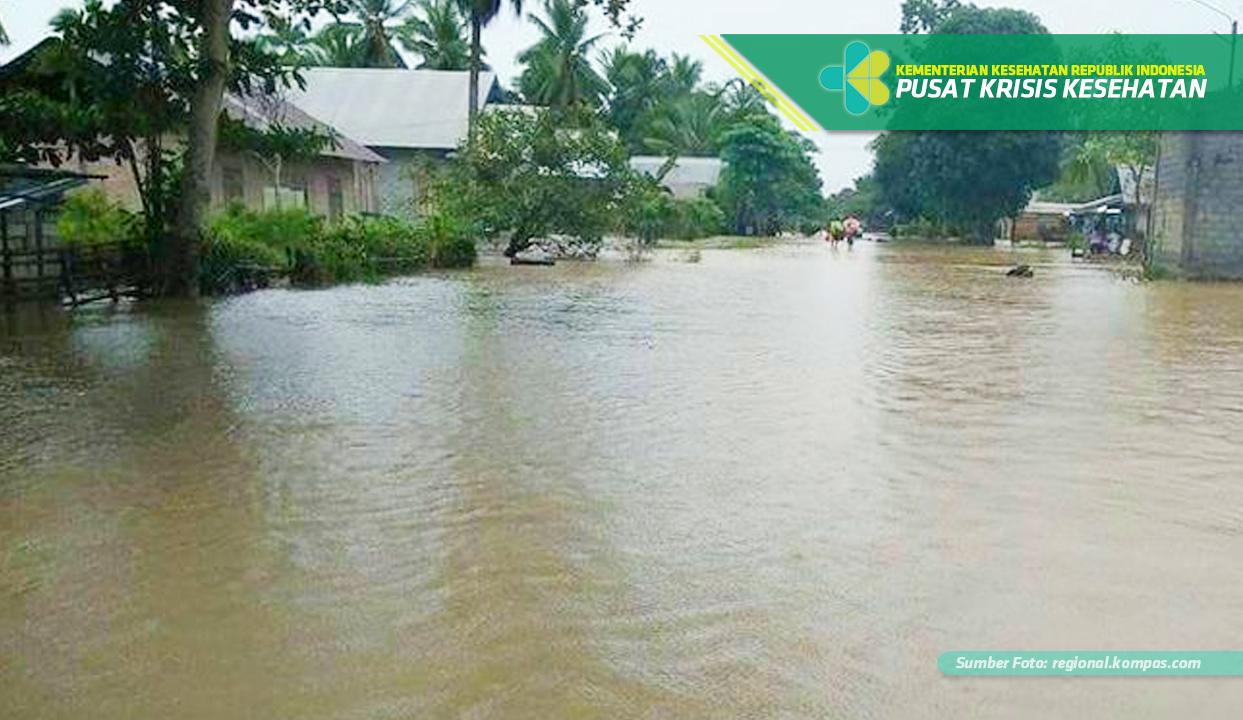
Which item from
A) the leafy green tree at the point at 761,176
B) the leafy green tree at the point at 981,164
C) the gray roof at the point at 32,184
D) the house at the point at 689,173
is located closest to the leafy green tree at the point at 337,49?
the house at the point at 689,173

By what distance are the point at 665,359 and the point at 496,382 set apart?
7.24ft

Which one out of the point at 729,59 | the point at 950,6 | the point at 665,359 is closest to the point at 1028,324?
the point at 665,359

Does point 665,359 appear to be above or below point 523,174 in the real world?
below

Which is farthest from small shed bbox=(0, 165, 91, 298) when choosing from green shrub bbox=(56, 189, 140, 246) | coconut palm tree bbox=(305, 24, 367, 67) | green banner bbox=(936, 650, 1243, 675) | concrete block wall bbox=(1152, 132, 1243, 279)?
coconut palm tree bbox=(305, 24, 367, 67)

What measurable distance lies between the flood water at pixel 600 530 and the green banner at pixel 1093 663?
0.07 metres

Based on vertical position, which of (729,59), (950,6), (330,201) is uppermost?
(950,6)

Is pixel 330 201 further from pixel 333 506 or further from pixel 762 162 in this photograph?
pixel 762 162

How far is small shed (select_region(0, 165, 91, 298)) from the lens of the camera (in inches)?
608

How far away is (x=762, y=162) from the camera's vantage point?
60500mm

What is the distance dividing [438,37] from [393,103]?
391 inches

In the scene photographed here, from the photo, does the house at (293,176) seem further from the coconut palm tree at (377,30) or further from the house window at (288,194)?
the coconut palm tree at (377,30)

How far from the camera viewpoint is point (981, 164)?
5138cm

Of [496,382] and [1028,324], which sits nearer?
[496,382]

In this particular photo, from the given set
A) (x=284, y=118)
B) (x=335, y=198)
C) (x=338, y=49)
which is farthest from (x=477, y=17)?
(x=338, y=49)
